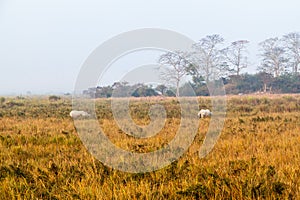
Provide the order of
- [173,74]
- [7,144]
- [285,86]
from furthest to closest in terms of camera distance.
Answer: [285,86], [173,74], [7,144]

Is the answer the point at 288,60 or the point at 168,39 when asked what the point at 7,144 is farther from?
the point at 288,60

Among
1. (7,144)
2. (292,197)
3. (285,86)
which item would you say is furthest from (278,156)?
(285,86)

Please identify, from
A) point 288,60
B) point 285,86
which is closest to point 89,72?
point 285,86

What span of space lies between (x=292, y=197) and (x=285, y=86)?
37894 mm

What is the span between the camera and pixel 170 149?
5117 mm

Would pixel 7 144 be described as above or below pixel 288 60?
below

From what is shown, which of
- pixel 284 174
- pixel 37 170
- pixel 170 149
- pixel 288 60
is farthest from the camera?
pixel 288 60

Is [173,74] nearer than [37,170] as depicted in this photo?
No

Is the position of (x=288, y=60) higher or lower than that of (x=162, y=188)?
higher

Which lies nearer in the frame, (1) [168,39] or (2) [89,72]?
(2) [89,72]

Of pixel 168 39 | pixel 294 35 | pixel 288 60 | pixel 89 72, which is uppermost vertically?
pixel 294 35

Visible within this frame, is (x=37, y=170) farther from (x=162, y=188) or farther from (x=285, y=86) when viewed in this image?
(x=285, y=86)

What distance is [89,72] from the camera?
14.1 ft

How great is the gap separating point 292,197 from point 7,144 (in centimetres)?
512
